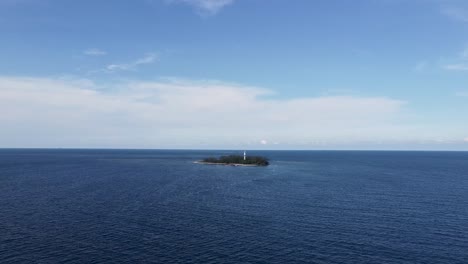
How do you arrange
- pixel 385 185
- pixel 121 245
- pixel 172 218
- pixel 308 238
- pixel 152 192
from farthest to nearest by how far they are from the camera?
pixel 385 185 < pixel 152 192 < pixel 172 218 < pixel 308 238 < pixel 121 245

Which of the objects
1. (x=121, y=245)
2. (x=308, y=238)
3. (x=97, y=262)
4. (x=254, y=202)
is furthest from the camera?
(x=254, y=202)

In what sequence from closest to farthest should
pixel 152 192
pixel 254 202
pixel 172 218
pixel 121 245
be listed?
1. pixel 121 245
2. pixel 172 218
3. pixel 254 202
4. pixel 152 192

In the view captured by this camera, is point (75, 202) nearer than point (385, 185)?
Yes

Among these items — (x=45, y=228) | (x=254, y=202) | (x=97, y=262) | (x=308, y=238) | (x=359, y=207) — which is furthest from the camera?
(x=254, y=202)

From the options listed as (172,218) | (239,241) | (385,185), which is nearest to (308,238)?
(239,241)

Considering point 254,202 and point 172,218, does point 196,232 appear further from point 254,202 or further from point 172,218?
point 254,202

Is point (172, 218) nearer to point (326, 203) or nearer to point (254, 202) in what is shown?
point (254, 202)

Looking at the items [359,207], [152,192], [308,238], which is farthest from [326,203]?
[152,192]

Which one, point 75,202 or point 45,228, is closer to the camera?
point 45,228

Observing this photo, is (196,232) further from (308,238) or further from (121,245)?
(308,238)
